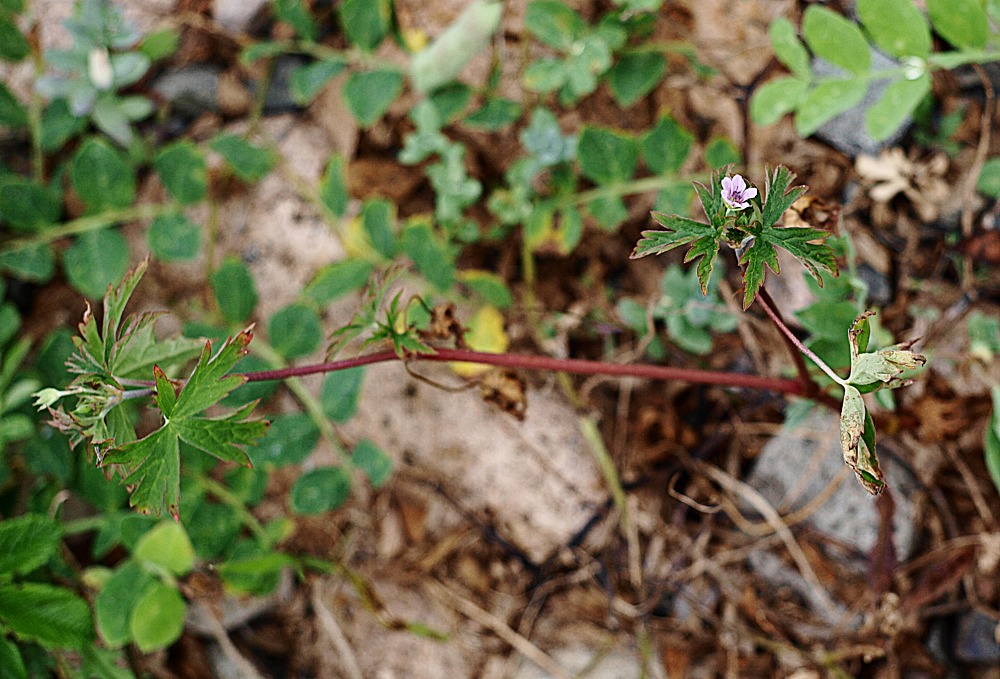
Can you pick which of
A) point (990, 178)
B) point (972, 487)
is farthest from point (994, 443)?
point (990, 178)

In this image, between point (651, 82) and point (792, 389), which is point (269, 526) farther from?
point (651, 82)

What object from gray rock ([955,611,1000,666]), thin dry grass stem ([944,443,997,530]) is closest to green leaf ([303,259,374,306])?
thin dry grass stem ([944,443,997,530])

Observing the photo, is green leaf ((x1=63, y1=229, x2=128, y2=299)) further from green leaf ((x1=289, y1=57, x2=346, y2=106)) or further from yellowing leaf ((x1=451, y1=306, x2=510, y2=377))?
yellowing leaf ((x1=451, y1=306, x2=510, y2=377))

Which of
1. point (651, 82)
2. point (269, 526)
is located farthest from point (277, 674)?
point (651, 82)

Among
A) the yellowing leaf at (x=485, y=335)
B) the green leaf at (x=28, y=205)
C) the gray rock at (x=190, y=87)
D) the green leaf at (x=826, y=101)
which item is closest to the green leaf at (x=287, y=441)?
the yellowing leaf at (x=485, y=335)

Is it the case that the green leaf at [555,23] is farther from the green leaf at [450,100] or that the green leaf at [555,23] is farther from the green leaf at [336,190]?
the green leaf at [336,190]
